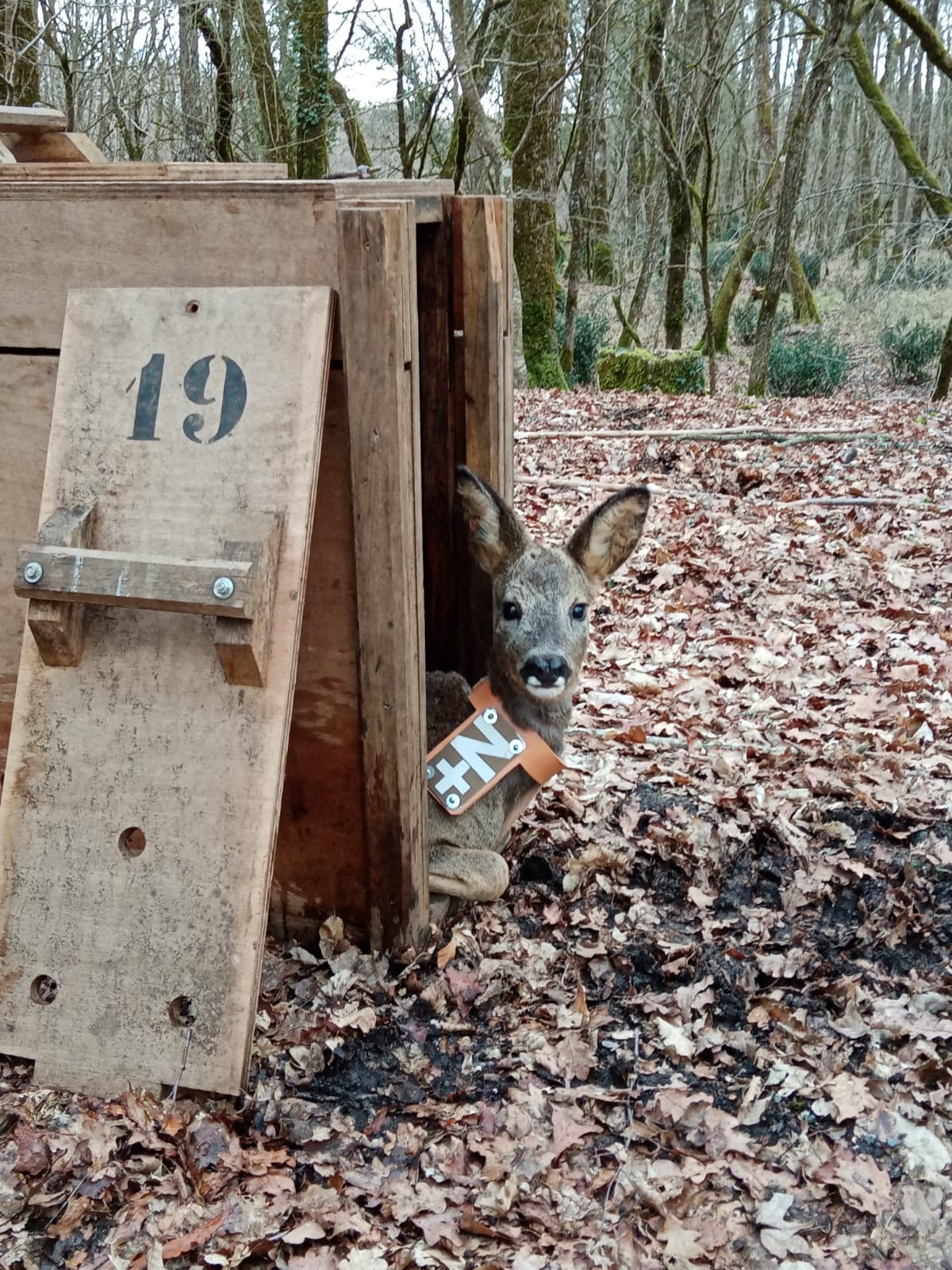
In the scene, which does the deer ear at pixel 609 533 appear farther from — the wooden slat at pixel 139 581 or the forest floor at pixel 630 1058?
the wooden slat at pixel 139 581

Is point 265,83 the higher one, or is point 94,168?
point 265,83

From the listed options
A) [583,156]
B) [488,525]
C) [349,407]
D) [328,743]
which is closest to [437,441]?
[488,525]

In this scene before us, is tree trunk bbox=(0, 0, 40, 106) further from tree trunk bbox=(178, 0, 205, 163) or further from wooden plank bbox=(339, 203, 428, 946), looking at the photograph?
wooden plank bbox=(339, 203, 428, 946)

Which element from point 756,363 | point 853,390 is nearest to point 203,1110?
point 756,363

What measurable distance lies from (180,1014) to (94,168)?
297 cm

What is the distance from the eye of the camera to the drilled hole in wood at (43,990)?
308cm

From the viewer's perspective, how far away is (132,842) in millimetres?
3143

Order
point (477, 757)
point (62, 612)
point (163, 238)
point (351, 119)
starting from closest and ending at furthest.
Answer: point (62, 612), point (163, 238), point (477, 757), point (351, 119)

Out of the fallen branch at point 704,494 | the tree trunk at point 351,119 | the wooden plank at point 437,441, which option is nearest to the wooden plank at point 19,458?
the wooden plank at point 437,441

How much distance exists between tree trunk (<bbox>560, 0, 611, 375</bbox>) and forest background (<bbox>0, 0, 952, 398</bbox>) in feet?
0.18

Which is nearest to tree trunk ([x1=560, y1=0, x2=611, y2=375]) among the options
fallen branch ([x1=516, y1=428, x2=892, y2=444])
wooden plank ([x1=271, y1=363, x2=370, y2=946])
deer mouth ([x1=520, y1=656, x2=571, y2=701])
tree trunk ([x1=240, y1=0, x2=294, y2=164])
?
tree trunk ([x1=240, y1=0, x2=294, y2=164])

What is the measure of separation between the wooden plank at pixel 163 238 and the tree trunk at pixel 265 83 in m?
12.9

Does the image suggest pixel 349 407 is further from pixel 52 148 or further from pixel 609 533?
pixel 52 148

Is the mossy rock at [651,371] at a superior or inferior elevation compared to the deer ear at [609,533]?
superior
